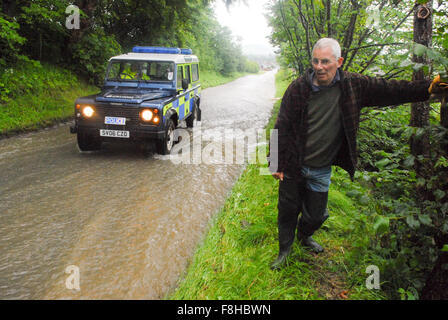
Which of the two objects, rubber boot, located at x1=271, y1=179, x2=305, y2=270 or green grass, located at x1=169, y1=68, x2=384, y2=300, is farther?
rubber boot, located at x1=271, y1=179, x2=305, y2=270

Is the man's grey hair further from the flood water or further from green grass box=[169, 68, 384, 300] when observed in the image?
the flood water

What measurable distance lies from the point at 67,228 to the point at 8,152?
3.47m

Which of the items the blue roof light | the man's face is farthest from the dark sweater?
the blue roof light

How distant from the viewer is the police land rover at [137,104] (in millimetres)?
5859

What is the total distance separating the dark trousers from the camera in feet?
9.23

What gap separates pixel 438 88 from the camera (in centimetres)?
212

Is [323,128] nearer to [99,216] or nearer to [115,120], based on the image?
[99,216]

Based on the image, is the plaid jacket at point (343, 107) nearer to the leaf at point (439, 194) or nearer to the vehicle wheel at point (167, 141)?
the leaf at point (439, 194)

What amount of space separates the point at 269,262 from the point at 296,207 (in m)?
Result: 0.61

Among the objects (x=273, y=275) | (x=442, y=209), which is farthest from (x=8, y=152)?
(x=442, y=209)

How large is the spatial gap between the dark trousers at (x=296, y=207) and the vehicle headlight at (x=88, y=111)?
443 cm

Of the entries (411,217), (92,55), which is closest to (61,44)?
(92,55)

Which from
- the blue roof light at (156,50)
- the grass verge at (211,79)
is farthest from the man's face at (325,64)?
the grass verge at (211,79)

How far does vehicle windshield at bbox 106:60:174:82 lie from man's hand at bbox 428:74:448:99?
18.3ft
